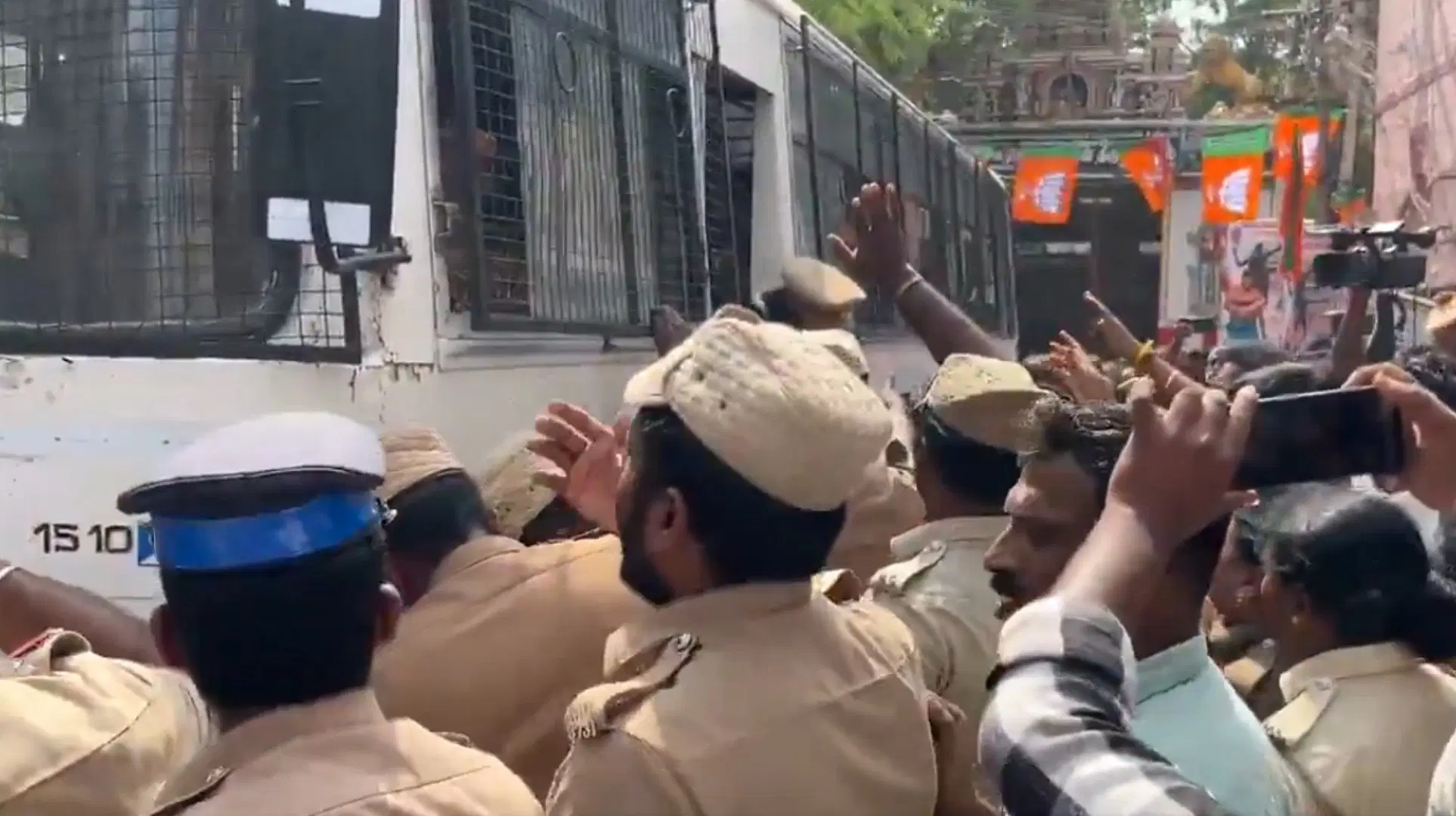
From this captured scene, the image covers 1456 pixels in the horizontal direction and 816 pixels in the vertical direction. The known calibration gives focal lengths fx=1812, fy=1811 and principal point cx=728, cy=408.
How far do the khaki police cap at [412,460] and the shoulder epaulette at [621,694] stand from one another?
743mm

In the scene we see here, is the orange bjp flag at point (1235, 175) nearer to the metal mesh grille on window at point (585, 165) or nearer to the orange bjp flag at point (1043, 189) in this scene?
the orange bjp flag at point (1043, 189)

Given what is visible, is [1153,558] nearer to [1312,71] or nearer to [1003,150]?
[1003,150]

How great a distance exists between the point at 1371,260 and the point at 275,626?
4.79 m

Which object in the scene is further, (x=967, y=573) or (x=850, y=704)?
(x=967, y=573)

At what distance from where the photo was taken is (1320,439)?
1488 mm

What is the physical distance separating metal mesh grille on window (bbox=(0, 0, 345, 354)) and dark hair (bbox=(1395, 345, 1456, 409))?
1.88m

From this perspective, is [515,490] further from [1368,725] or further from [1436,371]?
[1436,371]

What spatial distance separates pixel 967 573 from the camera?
2777 millimetres

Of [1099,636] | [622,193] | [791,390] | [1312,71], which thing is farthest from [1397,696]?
[1312,71]

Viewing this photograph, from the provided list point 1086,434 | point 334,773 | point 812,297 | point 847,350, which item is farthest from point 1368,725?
point 812,297

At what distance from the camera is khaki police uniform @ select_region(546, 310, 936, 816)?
1748mm

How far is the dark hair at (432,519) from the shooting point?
98.0 inches

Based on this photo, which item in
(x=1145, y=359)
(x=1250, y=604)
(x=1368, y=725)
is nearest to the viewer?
(x=1368, y=725)

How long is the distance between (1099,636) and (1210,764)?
0.60 meters
